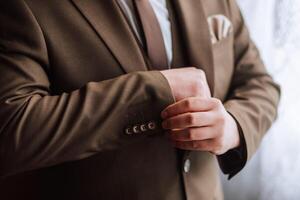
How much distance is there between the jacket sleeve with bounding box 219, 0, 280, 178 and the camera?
80cm

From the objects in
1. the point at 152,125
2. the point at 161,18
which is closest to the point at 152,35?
the point at 161,18

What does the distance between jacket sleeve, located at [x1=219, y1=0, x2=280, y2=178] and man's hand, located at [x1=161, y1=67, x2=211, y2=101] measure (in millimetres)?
119

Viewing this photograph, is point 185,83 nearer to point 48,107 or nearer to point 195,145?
point 195,145

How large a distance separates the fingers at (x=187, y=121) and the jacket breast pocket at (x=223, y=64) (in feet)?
0.56

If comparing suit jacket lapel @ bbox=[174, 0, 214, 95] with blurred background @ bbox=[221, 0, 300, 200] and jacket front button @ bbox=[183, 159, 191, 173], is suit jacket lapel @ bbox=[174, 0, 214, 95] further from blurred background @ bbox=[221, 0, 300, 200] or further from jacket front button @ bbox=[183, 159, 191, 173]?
blurred background @ bbox=[221, 0, 300, 200]

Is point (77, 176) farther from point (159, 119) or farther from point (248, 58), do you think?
point (248, 58)

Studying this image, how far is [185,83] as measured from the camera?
2.26 ft

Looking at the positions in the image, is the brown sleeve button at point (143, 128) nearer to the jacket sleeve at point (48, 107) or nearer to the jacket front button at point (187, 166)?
the jacket sleeve at point (48, 107)

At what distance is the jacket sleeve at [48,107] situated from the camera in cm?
62

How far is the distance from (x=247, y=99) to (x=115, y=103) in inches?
12.8

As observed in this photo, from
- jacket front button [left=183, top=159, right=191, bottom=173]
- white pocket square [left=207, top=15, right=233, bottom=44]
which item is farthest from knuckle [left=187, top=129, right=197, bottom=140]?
white pocket square [left=207, top=15, right=233, bottom=44]

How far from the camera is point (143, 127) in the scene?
66 cm

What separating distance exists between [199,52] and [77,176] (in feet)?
1.06

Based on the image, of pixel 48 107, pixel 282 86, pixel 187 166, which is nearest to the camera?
pixel 48 107
